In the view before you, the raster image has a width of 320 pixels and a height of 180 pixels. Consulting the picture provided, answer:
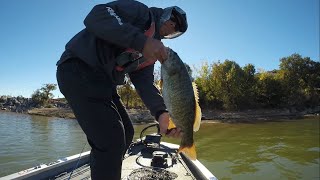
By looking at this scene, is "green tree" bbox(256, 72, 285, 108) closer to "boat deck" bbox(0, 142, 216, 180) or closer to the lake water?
the lake water

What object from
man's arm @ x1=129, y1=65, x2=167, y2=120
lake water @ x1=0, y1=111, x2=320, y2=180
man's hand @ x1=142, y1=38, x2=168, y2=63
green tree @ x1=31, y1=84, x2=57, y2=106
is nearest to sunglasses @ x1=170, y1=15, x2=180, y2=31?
man's arm @ x1=129, y1=65, x2=167, y2=120

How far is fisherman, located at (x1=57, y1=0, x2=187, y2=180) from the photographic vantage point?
2562 mm

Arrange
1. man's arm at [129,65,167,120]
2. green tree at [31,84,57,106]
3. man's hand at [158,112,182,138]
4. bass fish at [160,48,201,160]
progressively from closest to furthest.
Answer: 1. bass fish at [160,48,201,160]
2. man's hand at [158,112,182,138]
3. man's arm at [129,65,167,120]
4. green tree at [31,84,57,106]

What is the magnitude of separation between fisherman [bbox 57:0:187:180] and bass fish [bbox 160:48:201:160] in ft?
0.33

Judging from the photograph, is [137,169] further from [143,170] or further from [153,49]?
[153,49]

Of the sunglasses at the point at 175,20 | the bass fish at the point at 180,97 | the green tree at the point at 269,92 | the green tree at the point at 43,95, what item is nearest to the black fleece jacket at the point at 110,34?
the sunglasses at the point at 175,20

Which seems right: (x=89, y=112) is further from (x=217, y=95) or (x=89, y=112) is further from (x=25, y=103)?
(x=25, y=103)

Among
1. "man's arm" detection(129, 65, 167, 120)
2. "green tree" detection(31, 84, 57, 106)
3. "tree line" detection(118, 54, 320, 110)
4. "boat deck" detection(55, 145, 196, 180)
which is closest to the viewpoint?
"man's arm" detection(129, 65, 167, 120)

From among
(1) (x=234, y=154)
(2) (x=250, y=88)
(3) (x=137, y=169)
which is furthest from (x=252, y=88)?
(3) (x=137, y=169)

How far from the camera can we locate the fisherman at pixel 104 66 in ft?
8.41

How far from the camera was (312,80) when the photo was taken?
6375 cm

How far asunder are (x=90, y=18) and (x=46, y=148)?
20.2 m

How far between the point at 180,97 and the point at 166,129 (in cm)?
50

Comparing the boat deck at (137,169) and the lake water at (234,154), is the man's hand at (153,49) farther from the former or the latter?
the lake water at (234,154)
